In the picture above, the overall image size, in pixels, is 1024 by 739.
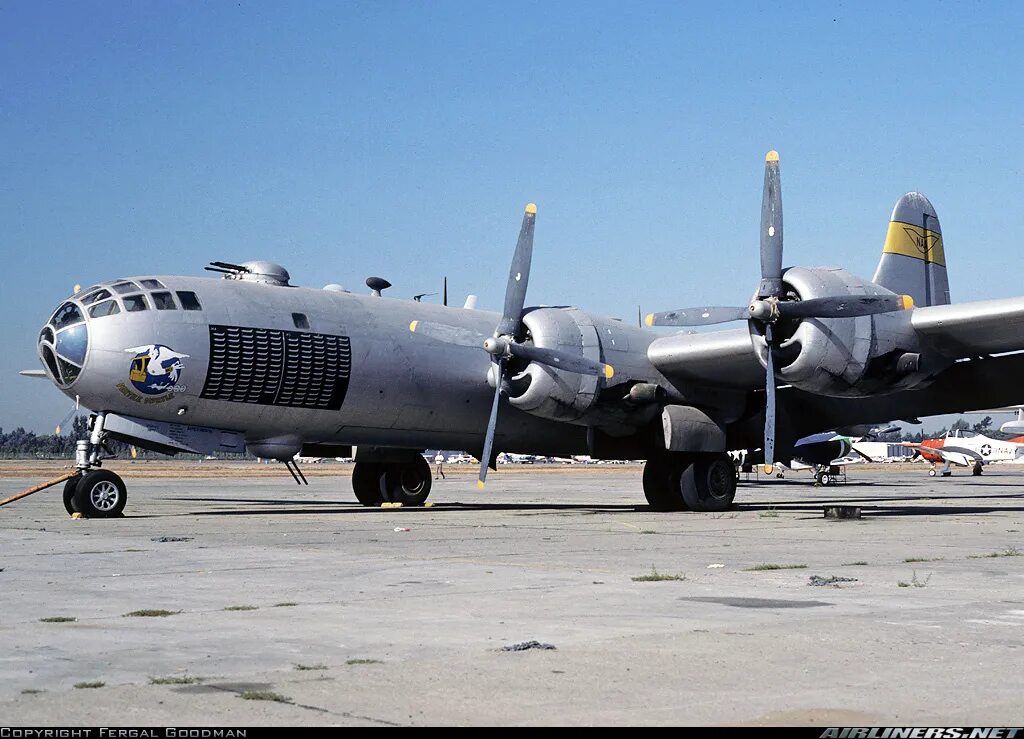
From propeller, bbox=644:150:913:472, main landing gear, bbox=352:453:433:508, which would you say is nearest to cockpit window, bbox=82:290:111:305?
main landing gear, bbox=352:453:433:508

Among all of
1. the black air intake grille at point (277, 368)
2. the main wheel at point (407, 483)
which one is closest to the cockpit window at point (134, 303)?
the black air intake grille at point (277, 368)

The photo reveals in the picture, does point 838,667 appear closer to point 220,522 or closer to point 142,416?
point 220,522

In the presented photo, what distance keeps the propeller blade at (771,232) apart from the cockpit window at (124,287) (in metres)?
11.6

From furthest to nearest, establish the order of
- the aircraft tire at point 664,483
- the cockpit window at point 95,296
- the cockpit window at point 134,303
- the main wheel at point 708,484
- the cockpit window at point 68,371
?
the aircraft tire at point 664,483, the main wheel at point 708,484, the cockpit window at point 95,296, the cockpit window at point 134,303, the cockpit window at point 68,371

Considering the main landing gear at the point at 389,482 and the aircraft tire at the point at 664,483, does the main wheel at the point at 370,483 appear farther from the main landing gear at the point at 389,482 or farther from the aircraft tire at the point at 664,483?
the aircraft tire at the point at 664,483

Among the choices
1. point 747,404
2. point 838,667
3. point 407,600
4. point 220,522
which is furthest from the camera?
point 747,404

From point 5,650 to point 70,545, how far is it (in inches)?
331

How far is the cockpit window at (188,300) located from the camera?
21922 mm

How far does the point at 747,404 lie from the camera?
87.0ft

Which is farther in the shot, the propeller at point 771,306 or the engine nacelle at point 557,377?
the engine nacelle at point 557,377

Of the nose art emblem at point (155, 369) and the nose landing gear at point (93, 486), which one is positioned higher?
the nose art emblem at point (155, 369)

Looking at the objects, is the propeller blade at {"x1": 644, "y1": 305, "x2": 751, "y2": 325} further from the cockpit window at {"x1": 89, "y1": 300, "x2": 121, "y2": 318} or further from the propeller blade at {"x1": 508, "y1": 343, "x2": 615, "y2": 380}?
the cockpit window at {"x1": 89, "y1": 300, "x2": 121, "y2": 318}

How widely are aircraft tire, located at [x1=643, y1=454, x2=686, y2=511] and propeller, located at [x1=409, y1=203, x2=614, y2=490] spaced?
2.59m

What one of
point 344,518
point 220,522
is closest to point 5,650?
point 220,522
